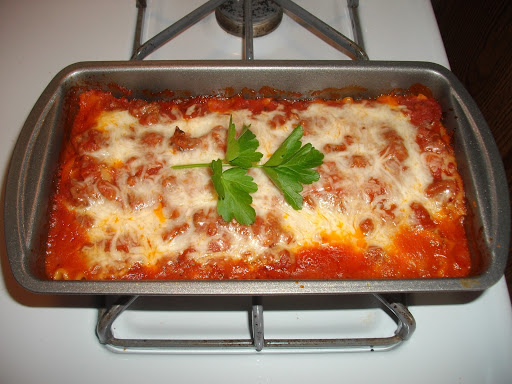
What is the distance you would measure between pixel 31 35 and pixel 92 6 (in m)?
→ 0.42

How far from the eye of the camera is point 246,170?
5.20 ft

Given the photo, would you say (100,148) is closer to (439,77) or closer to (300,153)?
(300,153)

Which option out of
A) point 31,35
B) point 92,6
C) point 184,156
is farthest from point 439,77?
point 31,35

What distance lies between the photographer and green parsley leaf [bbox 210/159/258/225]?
4.96ft

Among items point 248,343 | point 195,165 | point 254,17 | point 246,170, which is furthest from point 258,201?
point 254,17

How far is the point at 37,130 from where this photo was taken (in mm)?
1637

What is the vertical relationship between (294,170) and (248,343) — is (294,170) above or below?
above

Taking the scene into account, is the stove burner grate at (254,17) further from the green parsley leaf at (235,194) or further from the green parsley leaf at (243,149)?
the green parsley leaf at (235,194)

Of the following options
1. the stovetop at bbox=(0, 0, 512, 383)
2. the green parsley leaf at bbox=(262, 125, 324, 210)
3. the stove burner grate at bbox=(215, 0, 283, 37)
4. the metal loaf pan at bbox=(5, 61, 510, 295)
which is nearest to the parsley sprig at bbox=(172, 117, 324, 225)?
the green parsley leaf at bbox=(262, 125, 324, 210)

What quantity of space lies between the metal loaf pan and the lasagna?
7cm

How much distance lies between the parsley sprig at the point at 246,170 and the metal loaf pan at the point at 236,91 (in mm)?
298

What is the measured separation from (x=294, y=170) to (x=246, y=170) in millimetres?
185

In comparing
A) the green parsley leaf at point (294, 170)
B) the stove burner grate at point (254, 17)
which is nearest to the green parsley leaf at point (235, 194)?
the green parsley leaf at point (294, 170)

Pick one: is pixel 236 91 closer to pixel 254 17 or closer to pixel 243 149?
pixel 243 149
